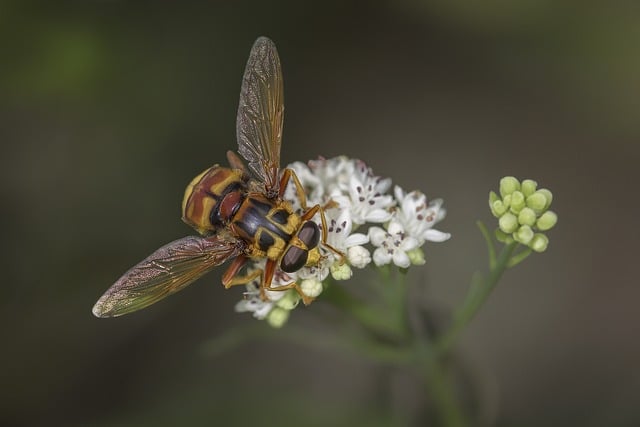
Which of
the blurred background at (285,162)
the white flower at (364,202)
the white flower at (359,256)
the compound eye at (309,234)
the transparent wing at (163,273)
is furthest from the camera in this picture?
the blurred background at (285,162)

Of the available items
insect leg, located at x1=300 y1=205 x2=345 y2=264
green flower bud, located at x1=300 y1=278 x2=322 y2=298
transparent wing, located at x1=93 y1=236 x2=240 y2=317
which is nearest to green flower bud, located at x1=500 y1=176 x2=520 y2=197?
insect leg, located at x1=300 y1=205 x2=345 y2=264

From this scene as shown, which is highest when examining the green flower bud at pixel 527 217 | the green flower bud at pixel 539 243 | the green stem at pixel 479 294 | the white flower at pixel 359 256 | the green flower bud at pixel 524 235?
the white flower at pixel 359 256

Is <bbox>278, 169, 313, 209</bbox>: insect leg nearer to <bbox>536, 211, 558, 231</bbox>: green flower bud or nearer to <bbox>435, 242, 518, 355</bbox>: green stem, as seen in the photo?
<bbox>435, 242, 518, 355</bbox>: green stem

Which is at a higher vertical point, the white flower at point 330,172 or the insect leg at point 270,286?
the white flower at point 330,172

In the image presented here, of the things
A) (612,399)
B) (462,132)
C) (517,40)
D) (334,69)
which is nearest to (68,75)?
(334,69)

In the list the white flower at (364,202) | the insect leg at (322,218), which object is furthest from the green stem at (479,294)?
the insect leg at (322,218)

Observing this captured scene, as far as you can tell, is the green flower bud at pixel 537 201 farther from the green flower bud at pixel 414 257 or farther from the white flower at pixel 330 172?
the white flower at pixel 330 172

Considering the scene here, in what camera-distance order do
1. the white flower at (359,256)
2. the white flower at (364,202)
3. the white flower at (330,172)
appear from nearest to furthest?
the white flower at (359,256) → the white flower at (364,202) → the white flower at (330,172)

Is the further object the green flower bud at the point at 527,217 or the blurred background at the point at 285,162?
the blurred background at the point at 285,162
